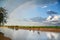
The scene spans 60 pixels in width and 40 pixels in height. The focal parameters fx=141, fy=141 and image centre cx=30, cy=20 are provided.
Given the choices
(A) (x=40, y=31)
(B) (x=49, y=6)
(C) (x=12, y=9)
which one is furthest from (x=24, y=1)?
(A) (x=40, y=31)

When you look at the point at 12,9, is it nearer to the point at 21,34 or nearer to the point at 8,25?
the point at 8,25

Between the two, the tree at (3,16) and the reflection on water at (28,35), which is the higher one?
the tree at (3,16)

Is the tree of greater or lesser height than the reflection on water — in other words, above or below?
above

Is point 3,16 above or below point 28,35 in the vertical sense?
above

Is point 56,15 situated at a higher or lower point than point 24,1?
lower

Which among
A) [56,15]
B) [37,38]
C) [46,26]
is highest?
[56,15]

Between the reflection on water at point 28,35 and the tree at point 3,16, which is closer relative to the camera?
the reflection on water at point 28,35

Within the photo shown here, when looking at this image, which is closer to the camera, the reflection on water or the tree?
the reflection on water

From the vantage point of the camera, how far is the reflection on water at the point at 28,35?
6.22 feet

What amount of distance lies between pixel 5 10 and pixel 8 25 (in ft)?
0.74

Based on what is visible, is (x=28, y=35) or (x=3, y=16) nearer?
(x=28, y=35)

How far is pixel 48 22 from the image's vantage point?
6.36ft

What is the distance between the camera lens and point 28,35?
1.94 metres

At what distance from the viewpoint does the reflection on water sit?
1.89 meters
